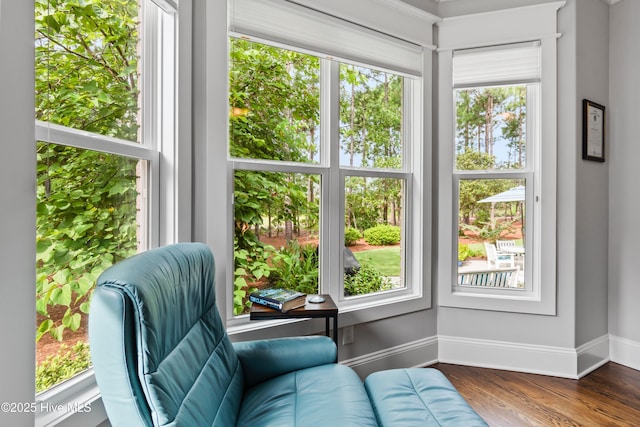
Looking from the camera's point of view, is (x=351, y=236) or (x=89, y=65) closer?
(x=89, y=65)

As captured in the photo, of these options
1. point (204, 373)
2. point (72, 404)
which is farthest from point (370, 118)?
point (72, 404)

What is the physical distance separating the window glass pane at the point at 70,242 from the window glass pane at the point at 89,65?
12 centimetres

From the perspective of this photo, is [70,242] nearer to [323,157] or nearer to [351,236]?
[323,157]

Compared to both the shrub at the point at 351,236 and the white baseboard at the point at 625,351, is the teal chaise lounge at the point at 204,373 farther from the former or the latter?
the white baseboard at the point at 625,351

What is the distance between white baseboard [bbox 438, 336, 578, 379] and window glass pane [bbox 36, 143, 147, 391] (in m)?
2.36

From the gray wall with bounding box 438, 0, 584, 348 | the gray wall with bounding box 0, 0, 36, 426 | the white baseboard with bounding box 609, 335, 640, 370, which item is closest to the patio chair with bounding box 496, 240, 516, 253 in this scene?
the gray wall with bounding box 438, 0, 584, 348

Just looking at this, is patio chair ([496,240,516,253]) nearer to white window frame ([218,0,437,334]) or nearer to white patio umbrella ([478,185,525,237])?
white patio umbrella ([478,185,525,237])

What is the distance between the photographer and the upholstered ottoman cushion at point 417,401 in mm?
1269

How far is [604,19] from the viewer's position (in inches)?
108

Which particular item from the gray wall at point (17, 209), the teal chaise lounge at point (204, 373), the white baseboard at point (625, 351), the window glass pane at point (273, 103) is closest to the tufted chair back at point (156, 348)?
the teal chaise lounge at point (204, 373)

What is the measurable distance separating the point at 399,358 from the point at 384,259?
0.70 meters

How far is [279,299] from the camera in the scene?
1876mm

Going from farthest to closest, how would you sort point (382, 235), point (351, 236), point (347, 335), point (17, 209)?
point (382, 235)
point (351, 236)
point (347, 335)
point (17, 209)

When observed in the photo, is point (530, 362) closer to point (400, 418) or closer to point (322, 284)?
point (322, 284)
